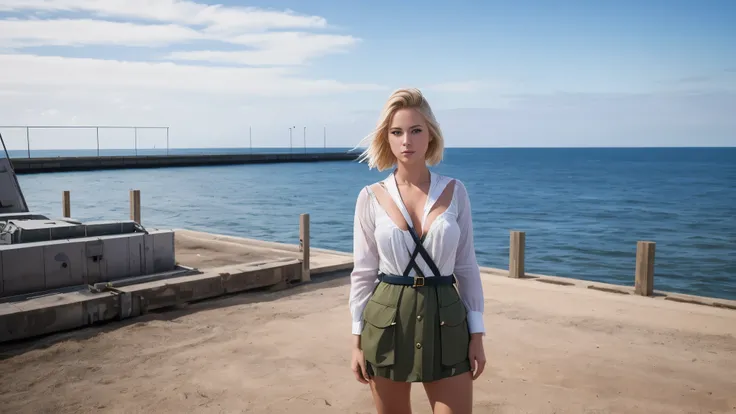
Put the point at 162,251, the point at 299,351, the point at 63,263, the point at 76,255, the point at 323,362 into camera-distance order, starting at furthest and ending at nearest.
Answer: the point at 162,251 < the point at 76,255 < the point at 63,263 < the point at 299,351 < the point at 323,362

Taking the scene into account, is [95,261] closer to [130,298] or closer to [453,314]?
[130,298]

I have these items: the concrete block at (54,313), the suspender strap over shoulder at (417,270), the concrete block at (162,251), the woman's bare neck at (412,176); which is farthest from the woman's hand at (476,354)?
the concrete block at (162,251)

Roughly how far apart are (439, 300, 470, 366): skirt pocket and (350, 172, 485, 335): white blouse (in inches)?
3.5

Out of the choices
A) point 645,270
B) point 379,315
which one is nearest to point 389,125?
point 379,315

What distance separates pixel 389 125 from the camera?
2811 mm

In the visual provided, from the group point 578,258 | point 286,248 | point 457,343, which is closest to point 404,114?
point 457,343

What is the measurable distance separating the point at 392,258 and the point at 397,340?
1.12 feet

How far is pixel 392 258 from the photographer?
2654 millimetres

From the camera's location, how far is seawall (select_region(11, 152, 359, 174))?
2395 inches

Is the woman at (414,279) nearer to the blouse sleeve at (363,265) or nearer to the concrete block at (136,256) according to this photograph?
the blouse sleeve at (363,265)

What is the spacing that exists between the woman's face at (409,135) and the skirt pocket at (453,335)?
66 centimetres

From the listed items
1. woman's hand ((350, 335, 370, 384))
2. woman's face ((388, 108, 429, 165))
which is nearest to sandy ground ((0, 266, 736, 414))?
woman's hand ((350, 335, 370, 384))

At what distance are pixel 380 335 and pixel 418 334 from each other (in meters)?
0.16

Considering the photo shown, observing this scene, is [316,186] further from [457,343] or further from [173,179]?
[457,343]
